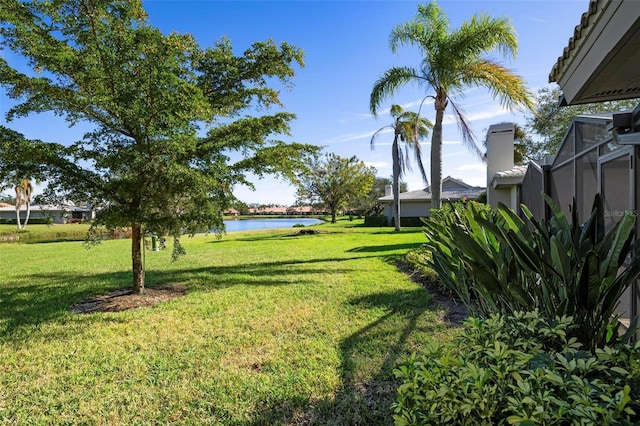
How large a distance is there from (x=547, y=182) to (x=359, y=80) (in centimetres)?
828

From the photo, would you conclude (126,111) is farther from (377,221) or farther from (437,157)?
(377,221)

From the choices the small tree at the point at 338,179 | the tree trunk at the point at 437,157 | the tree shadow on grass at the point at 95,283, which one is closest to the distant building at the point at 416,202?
the small tree at the point at 338,179

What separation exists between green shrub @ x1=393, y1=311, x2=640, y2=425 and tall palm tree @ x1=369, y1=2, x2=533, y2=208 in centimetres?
994

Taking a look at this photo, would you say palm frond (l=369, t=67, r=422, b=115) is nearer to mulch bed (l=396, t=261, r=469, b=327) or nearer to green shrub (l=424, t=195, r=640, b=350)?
mulch bed (l=396, t=261, r=469, b=327)

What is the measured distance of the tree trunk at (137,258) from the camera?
258 inches

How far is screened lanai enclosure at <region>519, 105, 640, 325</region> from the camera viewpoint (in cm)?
333

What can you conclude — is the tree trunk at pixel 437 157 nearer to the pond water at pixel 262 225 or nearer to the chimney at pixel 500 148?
the chimney at pixel 500 148

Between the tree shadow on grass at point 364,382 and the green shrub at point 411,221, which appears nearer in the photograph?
the tree shadow on grass at point 364,382

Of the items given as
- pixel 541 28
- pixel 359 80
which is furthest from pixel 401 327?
pixel 359 80

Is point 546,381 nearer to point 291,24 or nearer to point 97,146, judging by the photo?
point 97,146

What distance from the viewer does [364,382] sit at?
128 inches

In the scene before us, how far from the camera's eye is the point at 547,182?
24.1 feet

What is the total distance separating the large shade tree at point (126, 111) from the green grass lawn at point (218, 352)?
1703 mm

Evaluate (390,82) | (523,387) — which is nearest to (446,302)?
(523,387)
